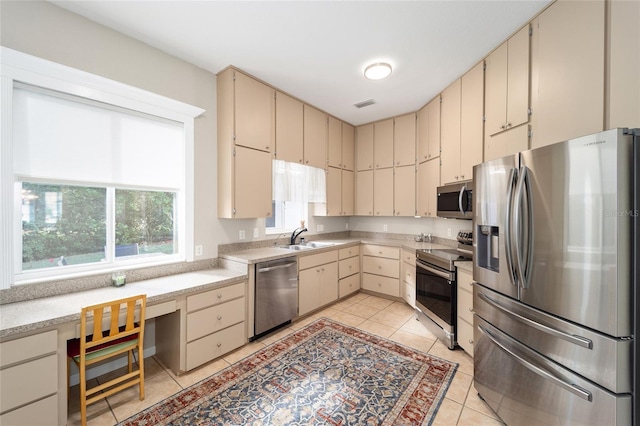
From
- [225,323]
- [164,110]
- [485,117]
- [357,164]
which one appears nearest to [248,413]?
[225,323]

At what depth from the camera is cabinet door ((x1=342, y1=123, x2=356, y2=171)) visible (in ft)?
15.3

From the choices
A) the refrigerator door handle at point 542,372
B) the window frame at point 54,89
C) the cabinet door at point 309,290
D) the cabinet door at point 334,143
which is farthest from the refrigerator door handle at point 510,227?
the cabinet door at point 334,143

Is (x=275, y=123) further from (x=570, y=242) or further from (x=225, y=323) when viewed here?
(x=570, y=242)

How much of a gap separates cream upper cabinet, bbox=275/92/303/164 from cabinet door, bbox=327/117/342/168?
69 cm

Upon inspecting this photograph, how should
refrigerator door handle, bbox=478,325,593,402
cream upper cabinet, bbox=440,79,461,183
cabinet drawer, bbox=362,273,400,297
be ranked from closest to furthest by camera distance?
refrigerator door handle, bbox=478,325,593,402 < cream upper cabinet, bbox=440,79,461,183 < cabinet drawer, bbox=362,273,400,297

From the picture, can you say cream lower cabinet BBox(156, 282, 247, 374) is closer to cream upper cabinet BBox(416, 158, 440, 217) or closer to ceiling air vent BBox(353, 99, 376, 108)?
cream upper cabinet BBox(416, 158, 440, 217)

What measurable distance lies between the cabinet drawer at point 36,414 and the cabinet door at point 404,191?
422 cm

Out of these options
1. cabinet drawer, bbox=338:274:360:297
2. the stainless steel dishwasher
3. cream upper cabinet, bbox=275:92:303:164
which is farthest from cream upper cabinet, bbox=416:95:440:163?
the stainless steel dishwasher

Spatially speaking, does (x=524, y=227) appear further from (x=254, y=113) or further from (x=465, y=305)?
(x=254, y=113)

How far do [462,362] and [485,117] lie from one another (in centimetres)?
246

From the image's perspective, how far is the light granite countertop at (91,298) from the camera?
61.6 inches

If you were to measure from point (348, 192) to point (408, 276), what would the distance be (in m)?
1.82

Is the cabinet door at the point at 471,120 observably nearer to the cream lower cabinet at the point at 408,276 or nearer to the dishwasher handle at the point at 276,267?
the cream lower cabinet at the point at 408,276

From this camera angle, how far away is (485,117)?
2.63 m
